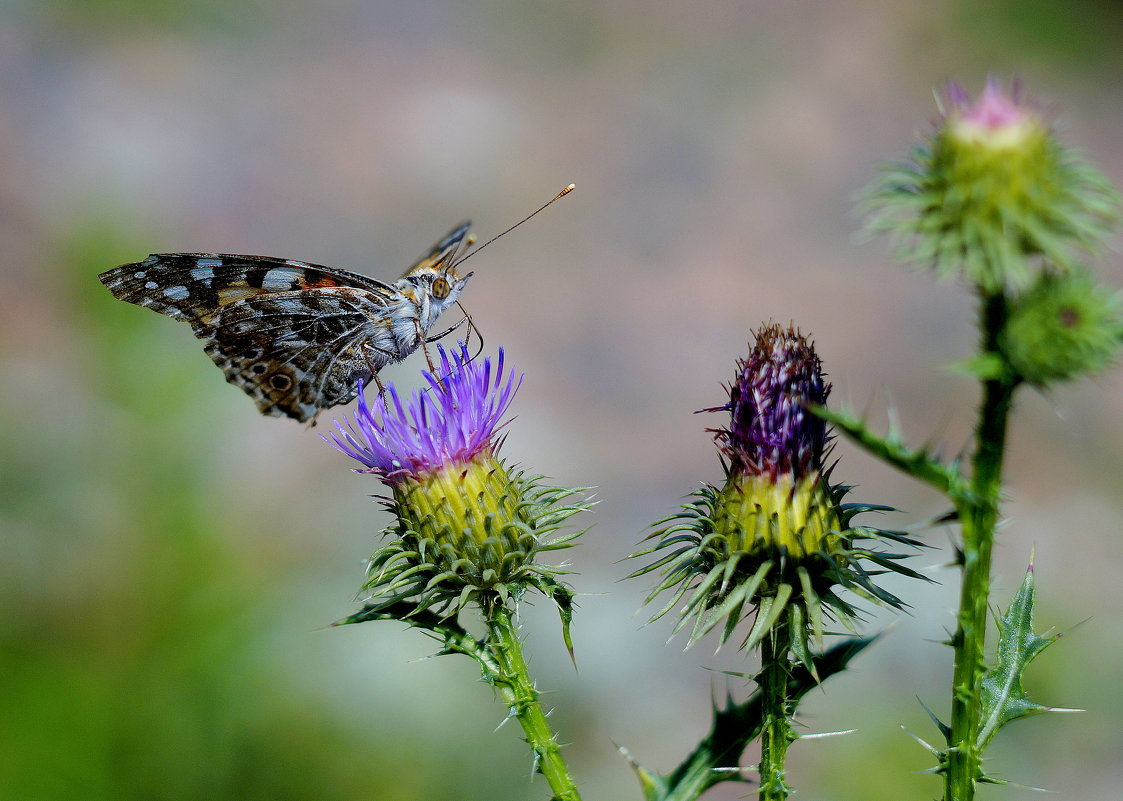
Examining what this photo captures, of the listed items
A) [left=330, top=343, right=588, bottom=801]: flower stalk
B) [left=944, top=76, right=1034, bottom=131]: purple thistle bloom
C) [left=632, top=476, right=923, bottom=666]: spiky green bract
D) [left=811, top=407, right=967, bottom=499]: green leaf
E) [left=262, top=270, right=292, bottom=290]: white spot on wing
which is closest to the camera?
[left=811, top=407, right=967, bottom=499]: green leaf

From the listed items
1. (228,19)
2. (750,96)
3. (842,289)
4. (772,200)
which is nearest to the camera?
(842,289)

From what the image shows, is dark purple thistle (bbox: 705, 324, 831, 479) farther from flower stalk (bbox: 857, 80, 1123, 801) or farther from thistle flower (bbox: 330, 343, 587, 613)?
flower stalk (bbox: 857, 80, 1123, 801)

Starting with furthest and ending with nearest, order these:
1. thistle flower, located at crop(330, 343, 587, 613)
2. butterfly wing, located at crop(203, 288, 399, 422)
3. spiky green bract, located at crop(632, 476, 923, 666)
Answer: butterfly wing, located at crop(203, 288, 399, 422) → thistle flower, located at crop(330, 343, 587, 613) → spiky green bract, located at crop(632, 476, 923, 666)

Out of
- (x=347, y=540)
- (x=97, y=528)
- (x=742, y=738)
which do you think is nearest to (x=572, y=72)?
(x=347, y=540)

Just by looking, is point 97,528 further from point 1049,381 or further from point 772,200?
point 772,200

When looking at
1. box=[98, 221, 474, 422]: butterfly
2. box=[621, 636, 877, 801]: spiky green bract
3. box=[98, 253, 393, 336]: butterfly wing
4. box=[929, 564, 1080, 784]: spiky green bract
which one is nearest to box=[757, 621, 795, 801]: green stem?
box=[621, 636, 877, 801]: spiky green bract

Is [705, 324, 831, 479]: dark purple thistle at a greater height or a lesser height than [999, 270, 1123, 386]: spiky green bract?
greater
